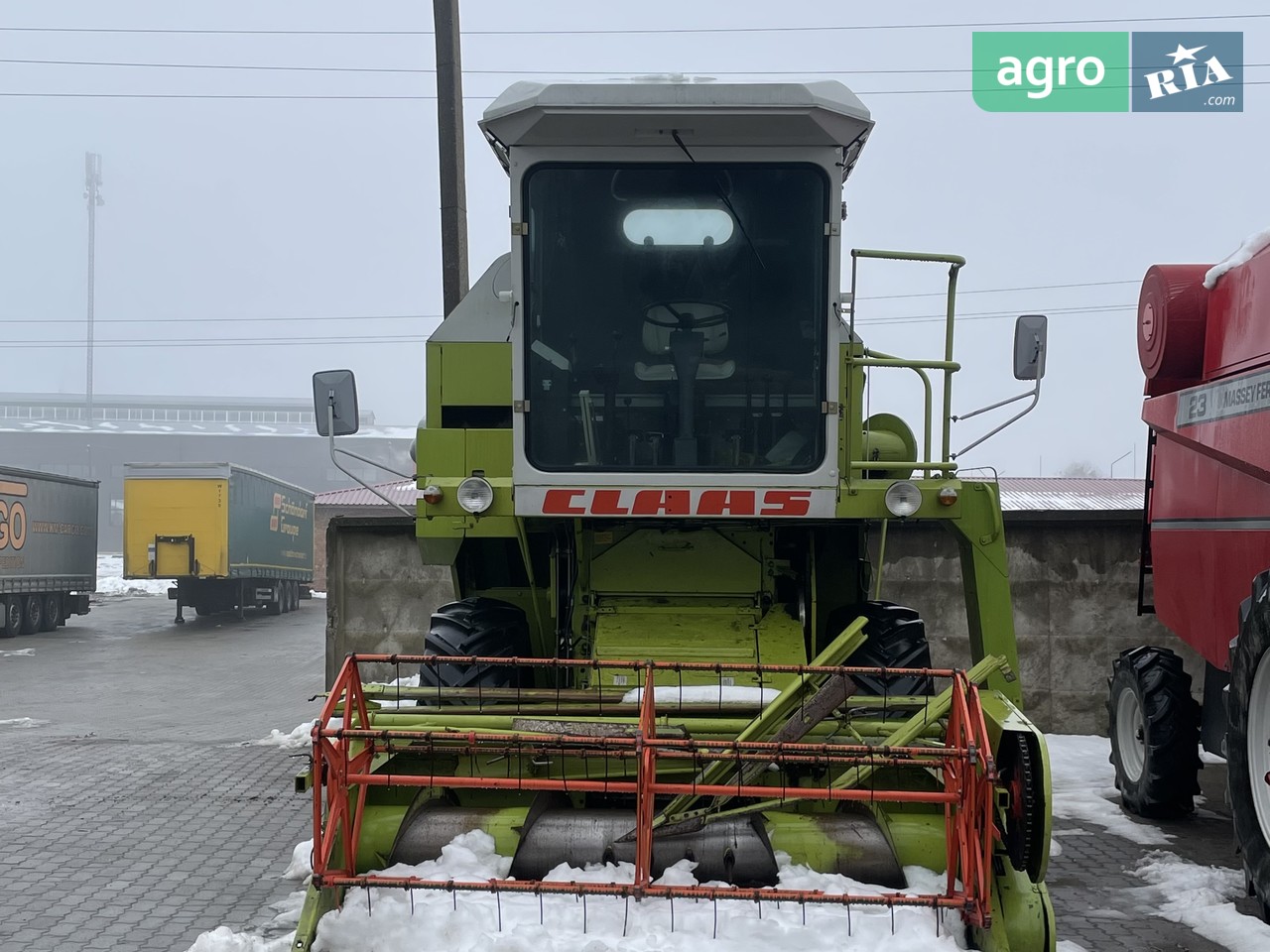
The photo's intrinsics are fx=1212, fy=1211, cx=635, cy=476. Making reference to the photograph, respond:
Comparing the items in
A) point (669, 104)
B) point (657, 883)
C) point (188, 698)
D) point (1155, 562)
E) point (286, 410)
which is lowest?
point (188, 698)

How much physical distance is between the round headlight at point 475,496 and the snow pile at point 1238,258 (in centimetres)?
386

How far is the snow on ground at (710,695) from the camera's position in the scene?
185 inches

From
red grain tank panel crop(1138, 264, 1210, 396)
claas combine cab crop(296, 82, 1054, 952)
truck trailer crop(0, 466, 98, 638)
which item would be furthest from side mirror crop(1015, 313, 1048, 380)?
truck trailer crop(0, 466, 98, 638)

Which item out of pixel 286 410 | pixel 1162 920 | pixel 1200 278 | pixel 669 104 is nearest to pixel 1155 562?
pixel 1200 278

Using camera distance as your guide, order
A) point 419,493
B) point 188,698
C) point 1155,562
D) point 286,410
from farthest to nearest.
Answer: point 286,410 → point 188,698 → point 1155,562 → point 419,493

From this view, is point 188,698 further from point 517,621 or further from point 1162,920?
point 1162,920

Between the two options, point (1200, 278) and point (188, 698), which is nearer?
point (1200, 278)

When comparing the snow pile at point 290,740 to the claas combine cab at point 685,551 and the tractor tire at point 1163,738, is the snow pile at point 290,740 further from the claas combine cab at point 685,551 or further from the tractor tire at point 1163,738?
the tractor tire at point 1163,738

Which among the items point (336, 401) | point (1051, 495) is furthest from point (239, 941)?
point (1051, 495)

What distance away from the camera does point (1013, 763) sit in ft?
13.6

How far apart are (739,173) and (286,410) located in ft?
283

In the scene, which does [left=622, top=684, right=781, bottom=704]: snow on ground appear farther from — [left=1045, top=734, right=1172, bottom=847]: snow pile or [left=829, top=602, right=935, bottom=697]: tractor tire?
[left=1045, top=734, right=1172, bottom=847]: snow pile

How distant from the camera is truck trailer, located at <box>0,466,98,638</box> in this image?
2406 centimetres

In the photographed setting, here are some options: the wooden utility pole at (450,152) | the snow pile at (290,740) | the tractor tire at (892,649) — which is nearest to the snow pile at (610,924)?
the tractor tire at (892,649)
